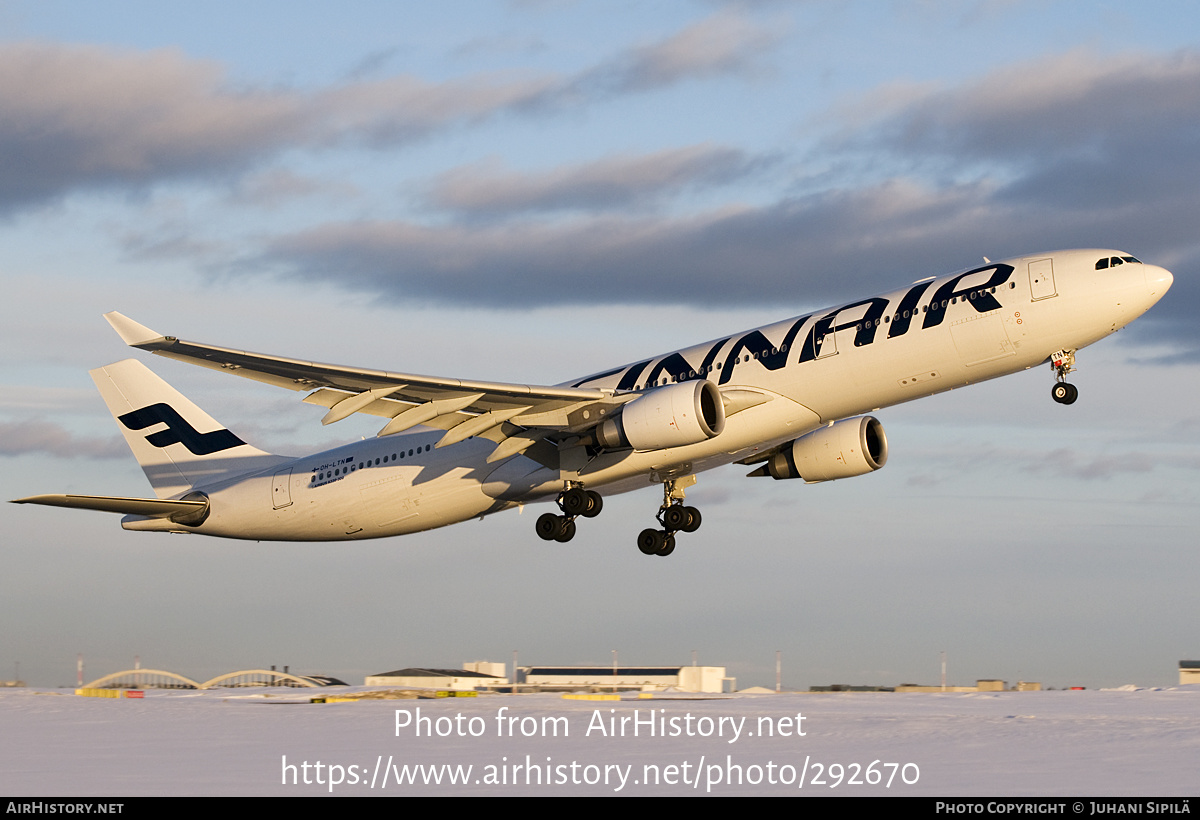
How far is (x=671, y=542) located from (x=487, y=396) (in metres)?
9.84

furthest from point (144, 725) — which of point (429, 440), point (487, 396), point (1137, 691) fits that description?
point (1137, 691)

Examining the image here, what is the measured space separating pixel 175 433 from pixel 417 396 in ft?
50.9

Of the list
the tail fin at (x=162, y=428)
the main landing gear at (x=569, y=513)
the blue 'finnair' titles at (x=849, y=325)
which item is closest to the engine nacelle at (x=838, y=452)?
the blue 'finnair' titles at (x=849, y=325)

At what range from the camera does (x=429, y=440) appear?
41.4 meters

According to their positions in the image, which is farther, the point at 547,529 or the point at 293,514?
the point at 293,514

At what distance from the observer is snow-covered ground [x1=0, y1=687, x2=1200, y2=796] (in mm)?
31531

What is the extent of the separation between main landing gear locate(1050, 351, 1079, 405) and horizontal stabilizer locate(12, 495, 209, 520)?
2818cm

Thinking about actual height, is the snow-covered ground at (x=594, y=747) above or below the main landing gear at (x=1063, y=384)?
below

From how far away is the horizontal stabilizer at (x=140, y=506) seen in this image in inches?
1645

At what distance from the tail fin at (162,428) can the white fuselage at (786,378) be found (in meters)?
4.73

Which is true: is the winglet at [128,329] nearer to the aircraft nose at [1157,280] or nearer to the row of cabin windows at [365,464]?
the row of cabin windows at [365,464]

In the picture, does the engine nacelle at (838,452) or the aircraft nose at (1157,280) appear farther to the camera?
the engine nacelle at (838,452)

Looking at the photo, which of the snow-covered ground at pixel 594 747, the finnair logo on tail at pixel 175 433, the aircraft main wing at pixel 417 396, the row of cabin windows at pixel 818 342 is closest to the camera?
the snow-covered ground at pixel 594 747
